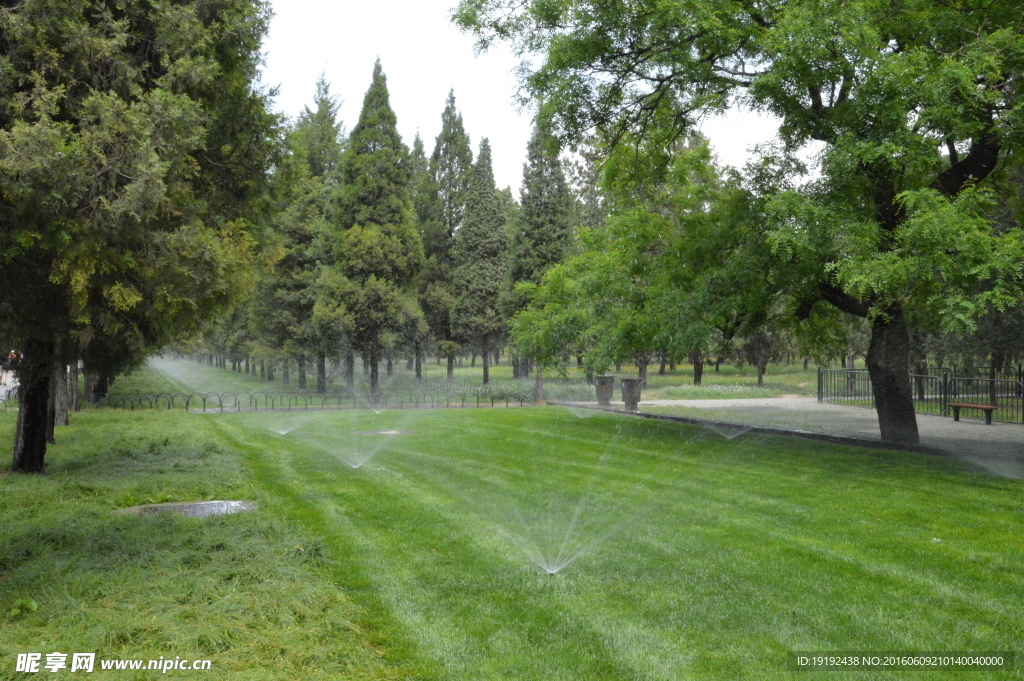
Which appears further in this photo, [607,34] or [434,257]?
[434,257]

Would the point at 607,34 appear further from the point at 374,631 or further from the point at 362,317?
the point at 362,317

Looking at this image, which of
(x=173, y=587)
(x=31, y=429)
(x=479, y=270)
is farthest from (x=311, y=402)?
A: (x=173, y=587)

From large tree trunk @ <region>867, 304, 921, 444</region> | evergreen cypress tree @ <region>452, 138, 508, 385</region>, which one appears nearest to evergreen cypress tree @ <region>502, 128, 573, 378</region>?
evergreen cypress tree @ <region>452, 138, 508, 385</region>

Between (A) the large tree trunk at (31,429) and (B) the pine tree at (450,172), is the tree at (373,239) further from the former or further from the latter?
(A) the large tree trunk at (31,429)

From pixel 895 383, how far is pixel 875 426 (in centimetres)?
419

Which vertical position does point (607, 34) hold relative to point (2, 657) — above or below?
above

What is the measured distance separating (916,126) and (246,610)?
1144 centimetres

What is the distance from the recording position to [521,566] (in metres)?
6.57

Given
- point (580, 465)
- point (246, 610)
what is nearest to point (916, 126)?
point (580, 465)

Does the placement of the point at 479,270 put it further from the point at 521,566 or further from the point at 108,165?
the point at 108,165

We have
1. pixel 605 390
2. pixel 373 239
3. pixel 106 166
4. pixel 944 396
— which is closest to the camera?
pixel 106 166

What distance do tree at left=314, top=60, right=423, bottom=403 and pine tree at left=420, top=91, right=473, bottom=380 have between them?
7629 mm

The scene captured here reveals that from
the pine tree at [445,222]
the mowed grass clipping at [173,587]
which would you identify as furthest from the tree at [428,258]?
the mowed grass clipping at [173,587]

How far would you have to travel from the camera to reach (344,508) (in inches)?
360
